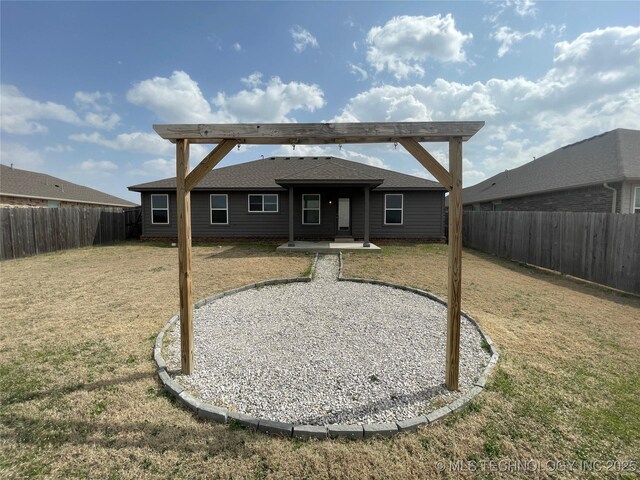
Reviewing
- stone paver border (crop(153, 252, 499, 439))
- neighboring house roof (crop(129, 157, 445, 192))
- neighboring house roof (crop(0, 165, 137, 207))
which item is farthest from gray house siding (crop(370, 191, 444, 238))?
neighboring house roof (crop(0, 165, 137, 207))

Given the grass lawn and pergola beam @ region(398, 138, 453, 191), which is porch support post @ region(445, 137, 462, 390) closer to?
pergola beam @ region(398, 138, 453, 191)

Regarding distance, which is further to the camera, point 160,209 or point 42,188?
point 42,188

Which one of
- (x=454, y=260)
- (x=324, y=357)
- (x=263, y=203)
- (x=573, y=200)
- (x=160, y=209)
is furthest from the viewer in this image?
(x=160, y=209)

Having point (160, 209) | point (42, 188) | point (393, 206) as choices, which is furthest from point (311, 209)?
point (42, 188)

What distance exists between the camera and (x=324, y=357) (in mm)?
3752

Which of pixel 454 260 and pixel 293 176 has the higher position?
pixel 293 176

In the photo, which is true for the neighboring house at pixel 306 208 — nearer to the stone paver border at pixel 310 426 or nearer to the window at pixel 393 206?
the window at pixel 393 206

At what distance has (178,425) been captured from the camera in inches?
99.1

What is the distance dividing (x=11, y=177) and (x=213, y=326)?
926 inches

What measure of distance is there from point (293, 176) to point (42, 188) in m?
19.0

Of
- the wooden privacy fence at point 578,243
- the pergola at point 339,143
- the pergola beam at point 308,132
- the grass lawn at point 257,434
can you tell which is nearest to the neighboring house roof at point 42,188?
the grass lawn at point 257,434

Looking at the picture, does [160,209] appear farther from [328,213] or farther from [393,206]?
[393,206]

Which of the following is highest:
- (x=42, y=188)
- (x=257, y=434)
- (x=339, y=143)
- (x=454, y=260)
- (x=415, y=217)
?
(x=42, y=188)

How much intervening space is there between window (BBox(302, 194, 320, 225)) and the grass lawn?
9936mm
